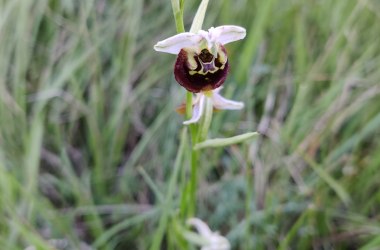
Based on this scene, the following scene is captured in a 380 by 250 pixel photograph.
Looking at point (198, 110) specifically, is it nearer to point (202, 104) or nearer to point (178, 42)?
point (202, 104)

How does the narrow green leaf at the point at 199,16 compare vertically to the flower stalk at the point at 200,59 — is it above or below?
above

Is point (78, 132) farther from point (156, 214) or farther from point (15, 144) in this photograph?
point (156, 214)

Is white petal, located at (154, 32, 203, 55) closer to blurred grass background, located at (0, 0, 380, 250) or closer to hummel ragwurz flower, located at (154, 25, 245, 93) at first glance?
hummel ragwurz flower, located at (154, 25, 245, 93)

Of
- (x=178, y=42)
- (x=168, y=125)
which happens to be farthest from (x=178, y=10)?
(x=168, y=125)

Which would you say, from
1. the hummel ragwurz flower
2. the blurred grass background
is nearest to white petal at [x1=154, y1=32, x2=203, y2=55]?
the hummel ragwurz flower

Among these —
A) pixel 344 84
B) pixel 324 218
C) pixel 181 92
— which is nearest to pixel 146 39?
pixel 181 92

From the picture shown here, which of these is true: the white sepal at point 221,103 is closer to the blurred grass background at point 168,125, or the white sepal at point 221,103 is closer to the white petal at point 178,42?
the white petal at point 178,42

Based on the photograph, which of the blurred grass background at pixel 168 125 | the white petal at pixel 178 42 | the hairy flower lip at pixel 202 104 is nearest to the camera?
the white petal at pixel 178 42

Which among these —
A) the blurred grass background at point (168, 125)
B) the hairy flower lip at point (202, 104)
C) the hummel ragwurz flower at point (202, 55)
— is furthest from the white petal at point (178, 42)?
the blurred grass background at point (168, 125)
